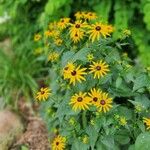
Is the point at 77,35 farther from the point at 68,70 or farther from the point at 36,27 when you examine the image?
the point at 36,27

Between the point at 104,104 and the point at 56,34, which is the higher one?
the point at 56,34

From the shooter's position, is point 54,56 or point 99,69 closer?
point 99,69

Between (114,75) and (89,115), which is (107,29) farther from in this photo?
(89,115)

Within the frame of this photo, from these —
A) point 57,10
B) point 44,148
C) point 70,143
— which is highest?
point 57,10

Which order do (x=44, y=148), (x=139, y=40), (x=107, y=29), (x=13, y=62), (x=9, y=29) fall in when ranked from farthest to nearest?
1. (x=9, y=29)
2. (x=13, y=62)
3. (x=139, y=40)
4. (x=44, y=148)
5. (x=107, y=29)

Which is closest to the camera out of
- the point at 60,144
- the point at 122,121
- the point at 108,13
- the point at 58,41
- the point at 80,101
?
the point at 80,101

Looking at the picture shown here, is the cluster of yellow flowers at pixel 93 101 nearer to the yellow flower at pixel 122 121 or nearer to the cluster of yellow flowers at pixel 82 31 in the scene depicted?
the yellow flower at pixel 122 121

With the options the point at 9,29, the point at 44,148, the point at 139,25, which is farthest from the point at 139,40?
the point at 9,29

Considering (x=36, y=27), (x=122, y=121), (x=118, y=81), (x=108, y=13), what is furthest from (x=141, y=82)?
(x=36, y=27)
